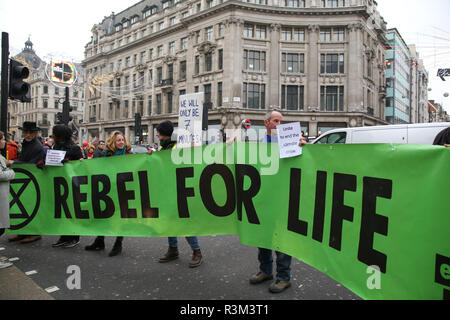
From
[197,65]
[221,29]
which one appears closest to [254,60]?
[221,29]

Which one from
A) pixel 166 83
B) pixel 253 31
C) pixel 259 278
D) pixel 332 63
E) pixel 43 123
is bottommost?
pixel 259 278

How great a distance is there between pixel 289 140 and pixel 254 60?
33.1 m

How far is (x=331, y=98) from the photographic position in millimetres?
33812

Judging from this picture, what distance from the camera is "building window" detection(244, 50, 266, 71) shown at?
111ft

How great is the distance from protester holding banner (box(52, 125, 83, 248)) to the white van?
7512 millimetres

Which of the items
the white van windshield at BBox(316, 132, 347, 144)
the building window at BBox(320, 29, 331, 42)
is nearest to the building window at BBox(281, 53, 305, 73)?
the building window at BBox(320, 29, 331, 42)

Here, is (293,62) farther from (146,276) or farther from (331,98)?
(146,276)

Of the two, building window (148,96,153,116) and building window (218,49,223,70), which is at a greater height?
building window (218,49,223,70)

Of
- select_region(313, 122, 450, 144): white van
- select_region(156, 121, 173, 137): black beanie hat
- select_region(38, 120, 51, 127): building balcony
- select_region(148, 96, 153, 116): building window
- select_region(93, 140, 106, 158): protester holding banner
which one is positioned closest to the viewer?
select_region(156, 121, 173, 137): black beanie hat

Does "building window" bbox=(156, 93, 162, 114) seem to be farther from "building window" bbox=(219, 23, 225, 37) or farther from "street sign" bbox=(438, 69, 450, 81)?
"street sign" bbox=(438, 69, 450, 81)

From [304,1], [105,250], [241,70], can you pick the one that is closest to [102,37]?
[241,70]
